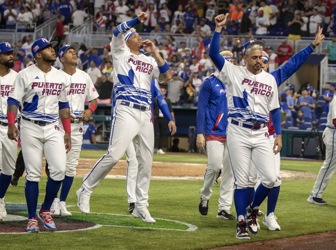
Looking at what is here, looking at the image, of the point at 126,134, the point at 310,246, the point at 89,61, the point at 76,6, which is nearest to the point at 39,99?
Answer: the point at 126,134

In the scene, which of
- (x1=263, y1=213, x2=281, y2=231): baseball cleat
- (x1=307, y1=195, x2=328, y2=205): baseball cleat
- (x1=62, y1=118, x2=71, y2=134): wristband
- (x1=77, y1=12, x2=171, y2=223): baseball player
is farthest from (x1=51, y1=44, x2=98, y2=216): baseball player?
(x1=307, y1=195, x2=328, y2=205): baseball cleat

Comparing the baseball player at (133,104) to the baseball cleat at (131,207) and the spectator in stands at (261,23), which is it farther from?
the spectator in stands at (261,23)

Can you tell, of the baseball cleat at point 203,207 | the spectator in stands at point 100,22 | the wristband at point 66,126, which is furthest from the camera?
the spectator in stands at point 100,22

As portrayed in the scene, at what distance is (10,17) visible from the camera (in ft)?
115

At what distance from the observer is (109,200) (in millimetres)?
13383

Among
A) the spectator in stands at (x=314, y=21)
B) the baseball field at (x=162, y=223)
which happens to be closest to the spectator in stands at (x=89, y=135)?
the spectator in stands at (x=314, y=21)

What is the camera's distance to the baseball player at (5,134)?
10727 millimetres

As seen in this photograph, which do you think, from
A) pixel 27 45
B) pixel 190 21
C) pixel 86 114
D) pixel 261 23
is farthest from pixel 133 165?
pixel 27 45

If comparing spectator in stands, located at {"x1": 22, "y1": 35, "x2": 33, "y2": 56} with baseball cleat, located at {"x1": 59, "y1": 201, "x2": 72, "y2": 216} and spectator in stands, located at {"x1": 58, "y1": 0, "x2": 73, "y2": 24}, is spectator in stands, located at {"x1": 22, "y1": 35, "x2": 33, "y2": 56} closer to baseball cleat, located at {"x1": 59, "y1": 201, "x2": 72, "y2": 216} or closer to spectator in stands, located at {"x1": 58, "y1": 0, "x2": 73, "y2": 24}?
spectator in stands, located at {"x1": 58, "y1": 0, "x2": 73, "y2": 24}

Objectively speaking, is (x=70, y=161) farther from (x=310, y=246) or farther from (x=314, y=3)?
(x=314, y=3)

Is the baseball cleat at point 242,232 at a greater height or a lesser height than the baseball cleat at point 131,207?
greater

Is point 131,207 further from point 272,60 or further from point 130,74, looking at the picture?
point 272,60

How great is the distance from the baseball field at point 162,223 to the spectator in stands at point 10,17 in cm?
1901

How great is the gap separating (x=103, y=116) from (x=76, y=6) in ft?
29.2
